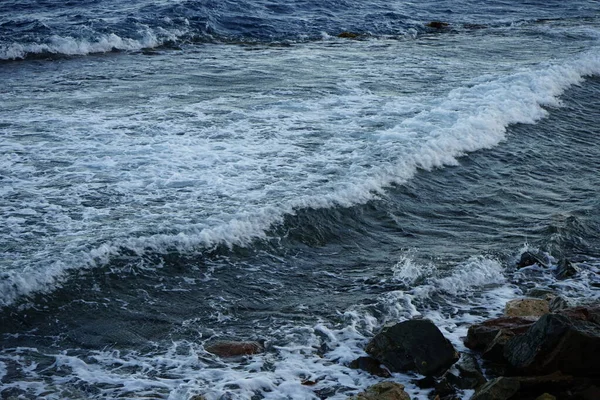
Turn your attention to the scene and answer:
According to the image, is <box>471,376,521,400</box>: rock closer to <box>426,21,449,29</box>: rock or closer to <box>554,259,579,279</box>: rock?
<box>554,259,579,279</box>: rock

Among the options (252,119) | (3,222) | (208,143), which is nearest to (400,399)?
(3,222)

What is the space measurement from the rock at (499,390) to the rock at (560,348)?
0.32m

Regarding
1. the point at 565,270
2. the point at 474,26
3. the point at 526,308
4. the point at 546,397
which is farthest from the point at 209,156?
the point at 474,26

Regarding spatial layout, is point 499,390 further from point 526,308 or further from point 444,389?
point 526,308

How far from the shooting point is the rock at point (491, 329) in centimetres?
665

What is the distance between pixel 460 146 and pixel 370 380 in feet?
24.8

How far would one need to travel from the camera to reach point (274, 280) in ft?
27.3

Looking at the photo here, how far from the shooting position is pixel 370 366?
6.50 meters

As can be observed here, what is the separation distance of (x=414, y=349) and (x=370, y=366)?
42 cm

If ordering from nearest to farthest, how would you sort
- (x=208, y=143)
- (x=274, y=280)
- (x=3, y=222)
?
(x=274, y=280) → (x=3, y=222) → (x=208, y=143)

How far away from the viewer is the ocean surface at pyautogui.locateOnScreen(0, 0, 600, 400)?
6.88 metres

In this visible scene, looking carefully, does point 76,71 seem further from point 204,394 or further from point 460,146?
point 204,394

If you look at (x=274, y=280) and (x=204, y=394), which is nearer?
(x=204, y=394)

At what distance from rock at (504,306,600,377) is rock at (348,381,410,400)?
103 centimetres
